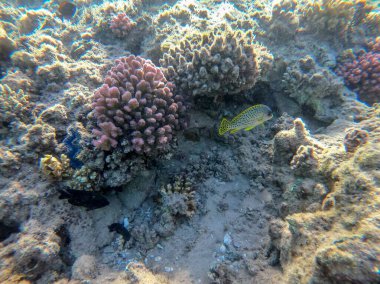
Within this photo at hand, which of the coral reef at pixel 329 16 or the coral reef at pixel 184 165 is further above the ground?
the coral reef at pixel 329 16

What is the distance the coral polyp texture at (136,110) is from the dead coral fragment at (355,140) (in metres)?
2.69

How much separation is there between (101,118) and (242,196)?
9.66 feet

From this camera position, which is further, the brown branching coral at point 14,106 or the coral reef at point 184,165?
the brown branching coral at point 14,106

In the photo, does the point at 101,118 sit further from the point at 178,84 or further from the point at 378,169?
the point at 378,169

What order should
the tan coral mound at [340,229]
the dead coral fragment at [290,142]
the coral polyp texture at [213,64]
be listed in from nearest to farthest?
the tan coral mound at [340,229]
the dead coral fragment at [290,142]
the coral polyp texture at [213,64]

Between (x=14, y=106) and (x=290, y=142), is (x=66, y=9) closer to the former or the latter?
(x=14, y=106)

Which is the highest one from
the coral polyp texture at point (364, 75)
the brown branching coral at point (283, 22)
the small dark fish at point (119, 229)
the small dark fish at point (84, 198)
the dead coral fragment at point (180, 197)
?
the brown branching coral at point (283, 22)

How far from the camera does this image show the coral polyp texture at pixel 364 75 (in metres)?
5.71

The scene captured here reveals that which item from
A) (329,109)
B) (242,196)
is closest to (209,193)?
(242,196)

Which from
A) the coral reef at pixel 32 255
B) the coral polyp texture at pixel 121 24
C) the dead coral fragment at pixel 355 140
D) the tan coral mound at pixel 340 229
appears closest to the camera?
the tan coral mound at pixel 340 229

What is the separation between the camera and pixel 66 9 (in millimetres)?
7844

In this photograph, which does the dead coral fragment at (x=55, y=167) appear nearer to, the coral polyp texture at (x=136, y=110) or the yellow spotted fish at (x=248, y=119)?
the coral polyp texture at (x=136, y=110)

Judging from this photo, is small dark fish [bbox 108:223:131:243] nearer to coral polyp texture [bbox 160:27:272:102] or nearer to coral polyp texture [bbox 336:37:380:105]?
coral polyp texture [bbox 160:27:272:102]

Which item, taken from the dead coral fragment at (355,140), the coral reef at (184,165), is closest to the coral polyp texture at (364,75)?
the coral reef at (184,165)
